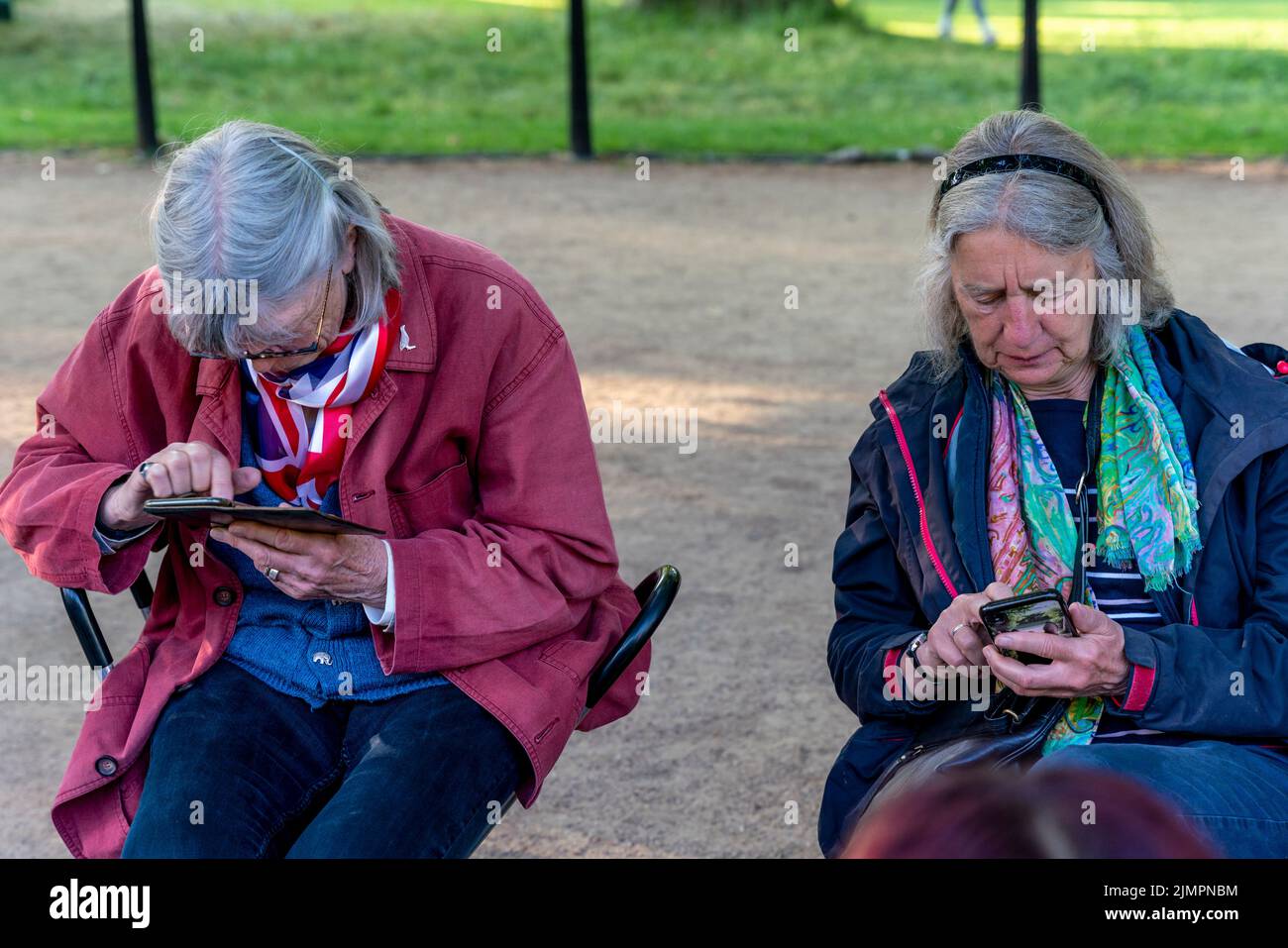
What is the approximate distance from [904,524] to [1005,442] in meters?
0.21

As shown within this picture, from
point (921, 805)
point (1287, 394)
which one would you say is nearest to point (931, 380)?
point (1287, 394)

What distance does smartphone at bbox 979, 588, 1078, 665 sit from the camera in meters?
2.17

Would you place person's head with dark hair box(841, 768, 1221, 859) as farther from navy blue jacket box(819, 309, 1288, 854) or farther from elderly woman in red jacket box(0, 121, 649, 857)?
elderly woman in red jacket box(0, 121, 649, 857)

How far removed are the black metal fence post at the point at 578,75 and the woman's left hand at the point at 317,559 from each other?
9560mm

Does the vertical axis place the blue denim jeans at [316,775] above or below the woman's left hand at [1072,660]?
below

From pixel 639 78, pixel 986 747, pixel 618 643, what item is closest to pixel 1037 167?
pixel 986 747

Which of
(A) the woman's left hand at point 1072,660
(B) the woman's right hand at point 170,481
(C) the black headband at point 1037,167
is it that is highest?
(C) the black headband at point 1037,167

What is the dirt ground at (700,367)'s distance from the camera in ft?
11.9

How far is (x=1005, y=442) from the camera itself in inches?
98.7

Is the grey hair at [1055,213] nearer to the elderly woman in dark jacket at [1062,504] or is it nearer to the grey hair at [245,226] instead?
the elderly woman in dark jacket at [1062,504]

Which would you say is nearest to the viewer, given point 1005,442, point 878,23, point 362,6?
point 1005,442

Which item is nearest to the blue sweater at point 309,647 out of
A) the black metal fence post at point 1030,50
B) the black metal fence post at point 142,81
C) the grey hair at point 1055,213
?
the grey hair at point 1055,213

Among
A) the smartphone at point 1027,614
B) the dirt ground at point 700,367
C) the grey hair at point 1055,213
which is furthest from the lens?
the dirt ground at point 700,367
